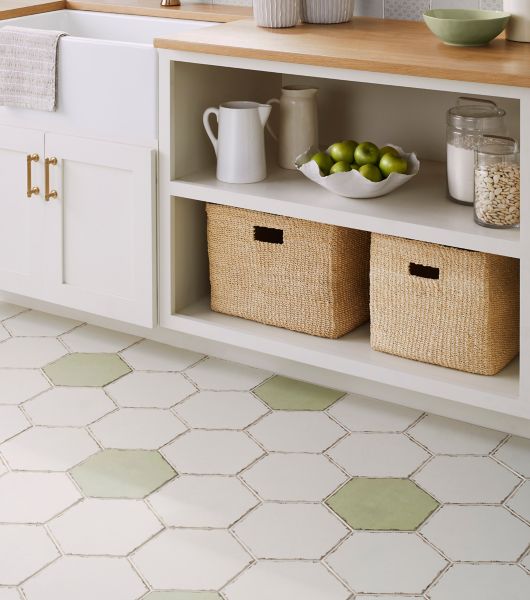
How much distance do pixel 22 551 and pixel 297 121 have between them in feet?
4.72

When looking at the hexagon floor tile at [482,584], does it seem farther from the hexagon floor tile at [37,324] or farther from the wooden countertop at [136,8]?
the wooden countertop at [136,8]

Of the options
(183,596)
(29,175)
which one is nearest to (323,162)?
(29,175)

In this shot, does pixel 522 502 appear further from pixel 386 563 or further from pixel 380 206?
pixel 380 206

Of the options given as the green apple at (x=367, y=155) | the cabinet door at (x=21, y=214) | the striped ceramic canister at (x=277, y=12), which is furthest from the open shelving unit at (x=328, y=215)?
the cabinet door at (x=21, y=214)

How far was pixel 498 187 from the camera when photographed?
2.46 m

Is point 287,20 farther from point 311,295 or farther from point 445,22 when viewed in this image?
point 311,295

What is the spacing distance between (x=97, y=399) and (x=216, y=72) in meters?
1.00

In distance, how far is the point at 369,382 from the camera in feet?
9.50

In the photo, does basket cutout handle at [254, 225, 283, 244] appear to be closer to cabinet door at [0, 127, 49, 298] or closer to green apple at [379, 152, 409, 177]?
green apple at [379, 152, 409, 177]

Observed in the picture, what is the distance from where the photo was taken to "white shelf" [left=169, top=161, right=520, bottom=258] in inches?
97.3

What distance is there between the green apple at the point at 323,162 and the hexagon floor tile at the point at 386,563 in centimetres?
100

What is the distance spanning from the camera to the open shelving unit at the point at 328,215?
2.52m

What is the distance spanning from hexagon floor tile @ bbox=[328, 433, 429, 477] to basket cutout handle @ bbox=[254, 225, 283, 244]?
616 mm

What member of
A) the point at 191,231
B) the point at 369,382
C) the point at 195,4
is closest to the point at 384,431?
the point at 369,382
